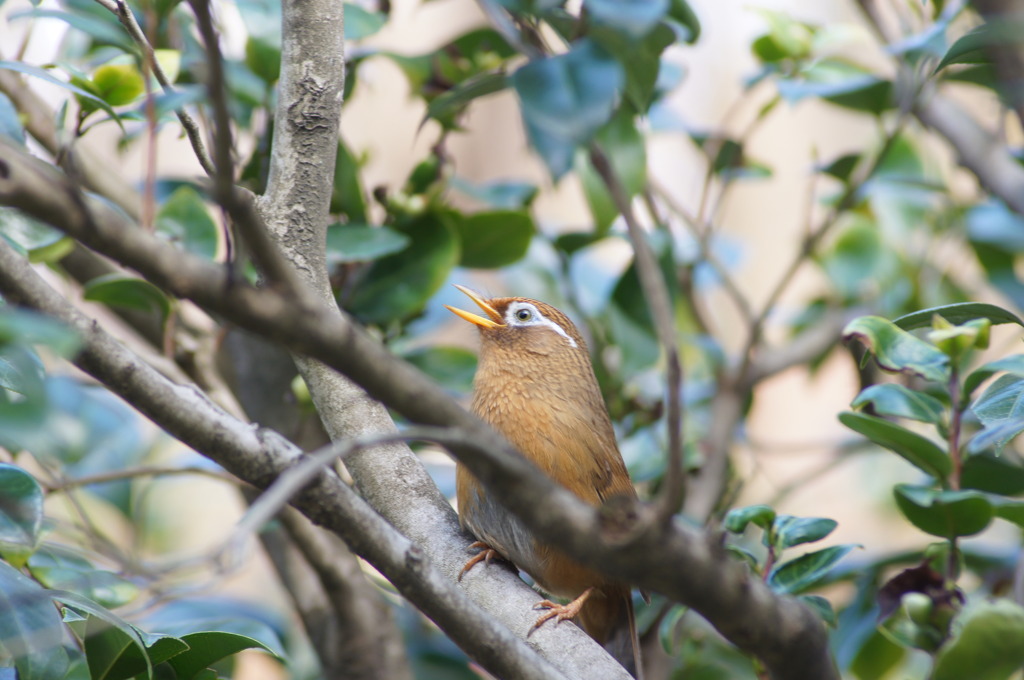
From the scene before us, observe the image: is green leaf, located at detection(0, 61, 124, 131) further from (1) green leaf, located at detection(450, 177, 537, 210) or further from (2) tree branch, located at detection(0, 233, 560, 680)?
(1) green leaf, located at detection(450, 177, 537, 210)

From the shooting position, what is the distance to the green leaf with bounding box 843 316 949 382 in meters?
1.59

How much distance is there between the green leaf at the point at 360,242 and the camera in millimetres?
2195

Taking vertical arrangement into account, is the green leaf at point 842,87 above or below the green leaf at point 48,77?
above

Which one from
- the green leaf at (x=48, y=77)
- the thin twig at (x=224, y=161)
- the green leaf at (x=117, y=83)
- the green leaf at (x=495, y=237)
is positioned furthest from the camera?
the green leaf at (x=495, y=237)

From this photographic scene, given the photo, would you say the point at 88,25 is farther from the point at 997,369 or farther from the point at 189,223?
the point at 997,369

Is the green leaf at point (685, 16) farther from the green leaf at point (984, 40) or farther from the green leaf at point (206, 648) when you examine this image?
the green leaf at point (206, 648)

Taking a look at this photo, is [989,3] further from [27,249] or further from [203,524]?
[203,524]

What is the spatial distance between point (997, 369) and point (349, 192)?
1.55 metres

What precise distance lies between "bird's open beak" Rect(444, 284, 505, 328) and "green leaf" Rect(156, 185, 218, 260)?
640 mm

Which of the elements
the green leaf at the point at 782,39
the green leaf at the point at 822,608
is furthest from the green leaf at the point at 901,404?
the green leaf at the point at 782,39

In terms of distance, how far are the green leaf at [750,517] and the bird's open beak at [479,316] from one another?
3.62 ft

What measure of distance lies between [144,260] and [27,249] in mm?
1329

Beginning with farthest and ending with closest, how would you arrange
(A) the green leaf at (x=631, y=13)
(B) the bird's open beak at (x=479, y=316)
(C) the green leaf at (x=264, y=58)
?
(B) the bird's open beak at (x=479, y=316)
(C) the green leaf at (x=264, y=58)
(A) the green leaf at (x=631, y=13)

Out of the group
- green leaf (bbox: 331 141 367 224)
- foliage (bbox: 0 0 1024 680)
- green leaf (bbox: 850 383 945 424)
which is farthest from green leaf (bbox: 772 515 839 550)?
green leaf (bbox: 331 141 367 224)
